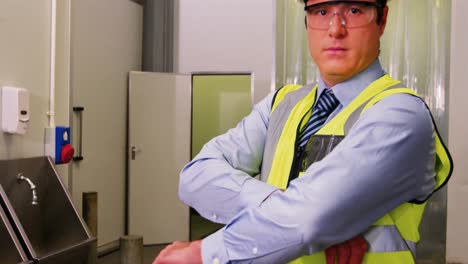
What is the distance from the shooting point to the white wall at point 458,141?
3.77 meters

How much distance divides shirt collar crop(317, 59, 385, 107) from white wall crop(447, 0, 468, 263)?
3172mm

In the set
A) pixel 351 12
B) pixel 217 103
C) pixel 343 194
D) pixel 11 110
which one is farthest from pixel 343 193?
pixel 217 103

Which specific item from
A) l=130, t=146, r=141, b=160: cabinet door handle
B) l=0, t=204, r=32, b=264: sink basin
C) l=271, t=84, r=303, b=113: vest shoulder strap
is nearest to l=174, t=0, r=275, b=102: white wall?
l=130, t=146, r=141, b=160: cabinet door handle

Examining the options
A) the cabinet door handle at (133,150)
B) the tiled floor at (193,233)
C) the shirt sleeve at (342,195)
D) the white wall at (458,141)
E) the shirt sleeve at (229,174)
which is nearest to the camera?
the shirt sleeve at (342,195)

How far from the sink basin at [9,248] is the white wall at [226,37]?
9.63ft

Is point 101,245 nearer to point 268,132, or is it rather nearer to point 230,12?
point 230,12

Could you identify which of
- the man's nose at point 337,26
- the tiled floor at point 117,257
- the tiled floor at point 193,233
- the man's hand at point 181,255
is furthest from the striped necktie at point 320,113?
the tiled floor at point 193,233

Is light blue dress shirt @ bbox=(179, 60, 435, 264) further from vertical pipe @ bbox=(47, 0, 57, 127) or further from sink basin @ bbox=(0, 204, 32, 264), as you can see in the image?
vertical pipe @ bbox=(47, 0, 57, 127)

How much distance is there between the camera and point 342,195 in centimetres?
74

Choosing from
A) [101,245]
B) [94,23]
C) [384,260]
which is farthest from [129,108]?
[384,260]

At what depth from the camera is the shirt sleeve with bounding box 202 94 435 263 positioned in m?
0.73

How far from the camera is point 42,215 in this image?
2.46 m

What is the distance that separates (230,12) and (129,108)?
1.40m

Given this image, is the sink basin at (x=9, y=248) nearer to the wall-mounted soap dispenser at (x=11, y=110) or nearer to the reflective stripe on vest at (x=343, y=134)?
the wall-mounted soap dispenser at (x=11, y=110)
